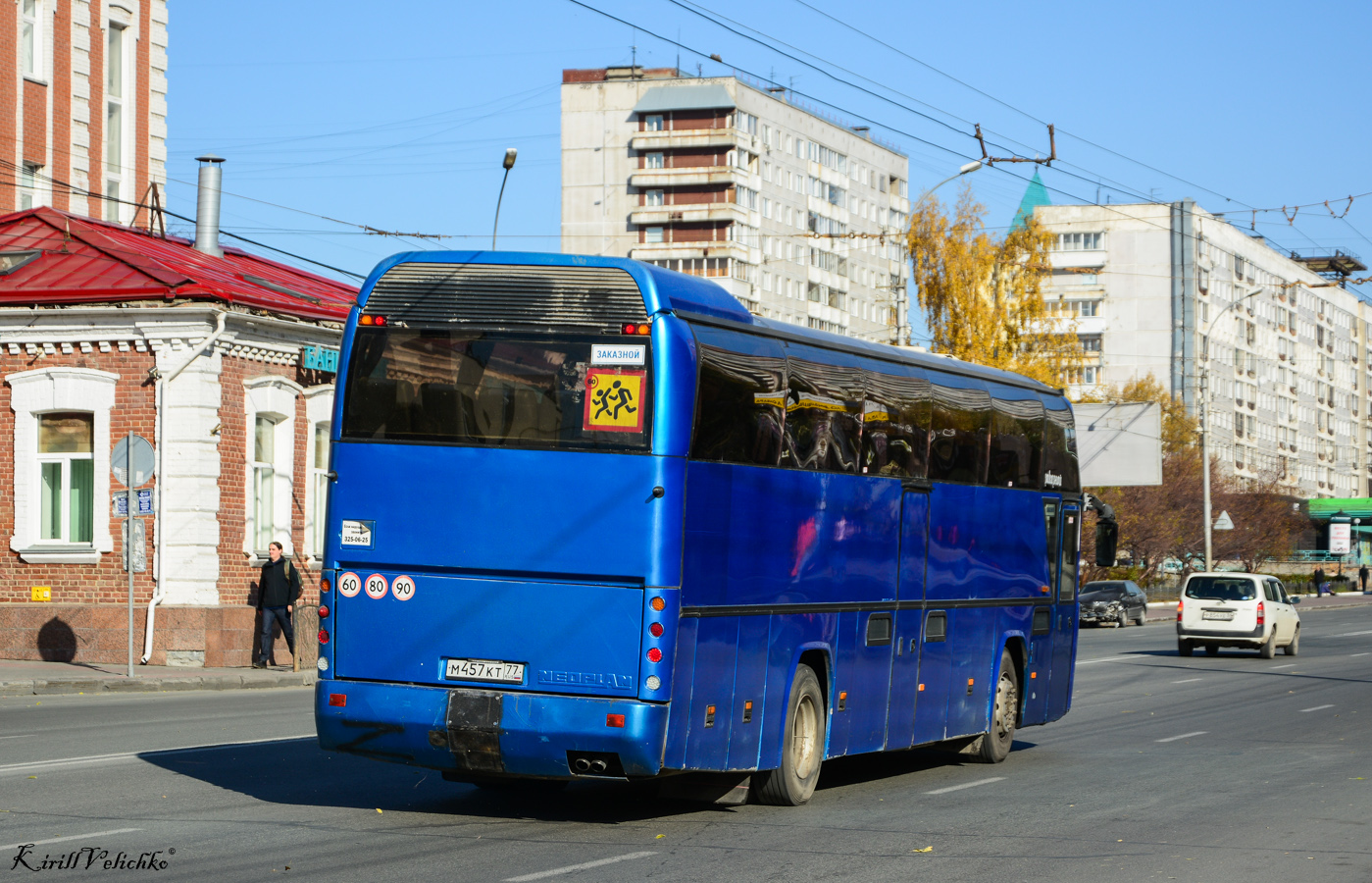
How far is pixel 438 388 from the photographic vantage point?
432 inches

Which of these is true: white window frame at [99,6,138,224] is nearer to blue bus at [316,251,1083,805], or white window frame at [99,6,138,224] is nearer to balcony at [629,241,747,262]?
blue bus at [316,251,1083,805]

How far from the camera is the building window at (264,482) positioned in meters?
28.0

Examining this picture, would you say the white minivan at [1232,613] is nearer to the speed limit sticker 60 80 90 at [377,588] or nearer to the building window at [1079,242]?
the speed limit sticker 60 80 90 at [377,588]

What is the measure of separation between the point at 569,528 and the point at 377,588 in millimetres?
1346

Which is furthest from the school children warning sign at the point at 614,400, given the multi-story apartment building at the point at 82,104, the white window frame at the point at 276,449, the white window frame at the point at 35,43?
the white window frame at the point at 35,43

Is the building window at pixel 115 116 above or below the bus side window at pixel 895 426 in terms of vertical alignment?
above

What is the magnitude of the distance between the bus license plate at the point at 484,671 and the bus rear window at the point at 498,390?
4.42 feet

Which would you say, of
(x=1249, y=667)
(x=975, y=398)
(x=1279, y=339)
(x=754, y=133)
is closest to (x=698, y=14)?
(x=975, y=398)

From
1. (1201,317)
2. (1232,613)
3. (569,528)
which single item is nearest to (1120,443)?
(1232,613)

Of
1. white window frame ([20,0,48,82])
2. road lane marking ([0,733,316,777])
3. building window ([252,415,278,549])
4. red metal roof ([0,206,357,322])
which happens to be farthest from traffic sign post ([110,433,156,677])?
white window frame ([20,0,48,82])

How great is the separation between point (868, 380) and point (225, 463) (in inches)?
623

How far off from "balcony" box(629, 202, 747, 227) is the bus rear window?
9604 centimetres

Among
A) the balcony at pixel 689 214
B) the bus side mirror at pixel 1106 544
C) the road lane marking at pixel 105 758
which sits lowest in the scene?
the road lane marking at pixel 105 758

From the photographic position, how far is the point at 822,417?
12.5 metres
